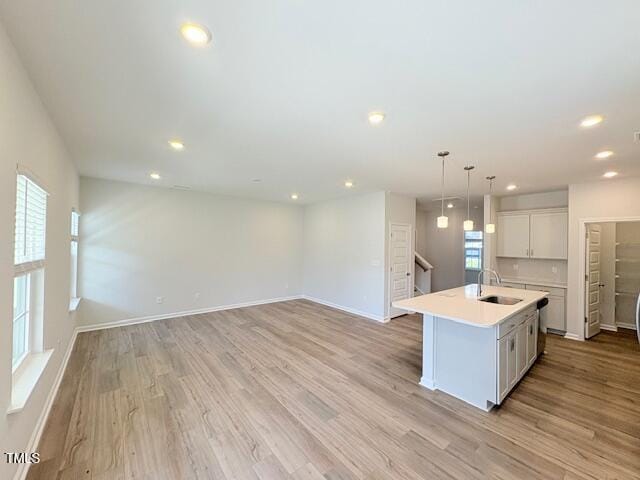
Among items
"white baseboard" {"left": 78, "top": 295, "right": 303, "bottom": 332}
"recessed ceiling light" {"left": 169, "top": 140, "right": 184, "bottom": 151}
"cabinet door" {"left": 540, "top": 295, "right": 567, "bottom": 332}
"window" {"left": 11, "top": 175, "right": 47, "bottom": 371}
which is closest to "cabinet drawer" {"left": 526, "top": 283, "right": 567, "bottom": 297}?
"cabinet door" {"left": 540, "top": 295, "right": 567, "bottom": 332}

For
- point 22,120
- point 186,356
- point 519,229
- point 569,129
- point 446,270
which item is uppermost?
point 569,129

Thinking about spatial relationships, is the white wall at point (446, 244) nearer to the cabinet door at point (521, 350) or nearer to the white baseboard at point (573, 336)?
the white baseboard at point (573, 336)

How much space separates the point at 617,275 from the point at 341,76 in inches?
270

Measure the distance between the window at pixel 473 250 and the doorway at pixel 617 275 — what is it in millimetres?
2620

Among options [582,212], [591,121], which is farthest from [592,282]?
Answer: [591,121]

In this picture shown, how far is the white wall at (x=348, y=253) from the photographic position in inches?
220

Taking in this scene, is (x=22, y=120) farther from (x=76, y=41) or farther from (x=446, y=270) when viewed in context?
(x=446, y=270)

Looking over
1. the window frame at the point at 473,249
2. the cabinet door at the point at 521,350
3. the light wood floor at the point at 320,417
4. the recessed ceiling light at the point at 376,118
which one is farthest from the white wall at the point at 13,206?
the window frame at the point at 473,249

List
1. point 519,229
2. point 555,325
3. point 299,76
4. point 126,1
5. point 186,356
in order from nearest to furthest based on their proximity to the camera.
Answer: point 126,1
point 299,76
point 186,356
point 555,325
point 519,229

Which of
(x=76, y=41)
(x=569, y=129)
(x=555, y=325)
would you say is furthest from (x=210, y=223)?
(x=555, y=325)

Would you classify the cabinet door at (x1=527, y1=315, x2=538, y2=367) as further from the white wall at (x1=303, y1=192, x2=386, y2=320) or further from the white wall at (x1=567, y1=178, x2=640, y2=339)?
the white wall at (x1=303, y1=192, x2=386, y2=320)

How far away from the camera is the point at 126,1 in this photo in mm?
1249

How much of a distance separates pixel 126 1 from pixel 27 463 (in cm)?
300

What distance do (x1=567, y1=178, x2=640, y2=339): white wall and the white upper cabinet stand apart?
0.39 m
